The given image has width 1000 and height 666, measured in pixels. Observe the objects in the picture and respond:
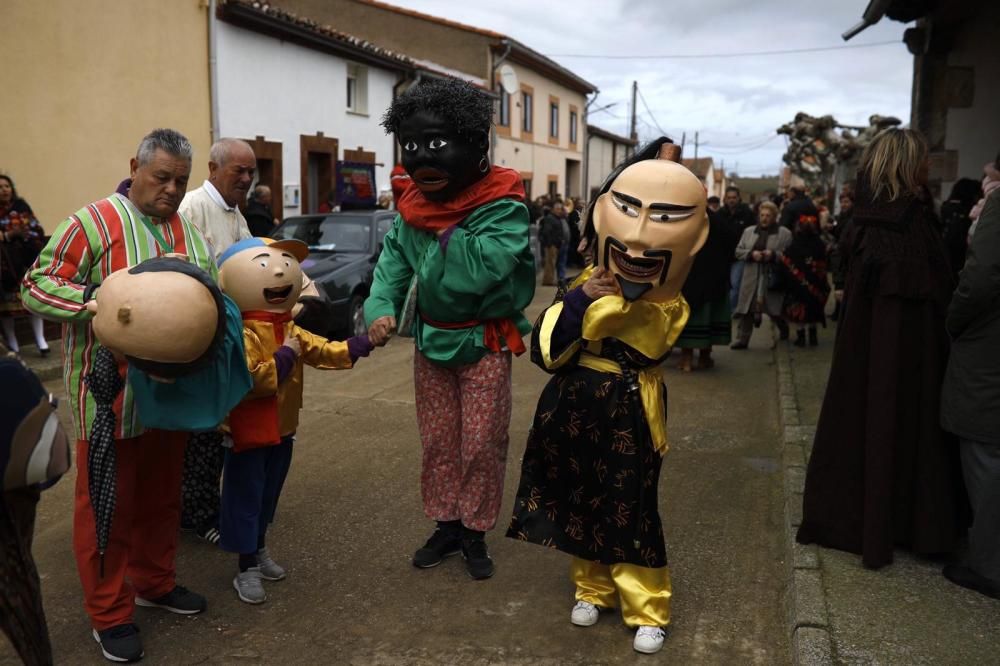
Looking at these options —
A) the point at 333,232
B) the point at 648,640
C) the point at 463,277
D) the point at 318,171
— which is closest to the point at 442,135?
the point at 463,277

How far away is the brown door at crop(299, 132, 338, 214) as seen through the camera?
51.2 feet

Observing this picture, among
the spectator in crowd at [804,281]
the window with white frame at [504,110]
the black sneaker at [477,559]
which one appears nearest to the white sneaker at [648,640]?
the black sneaker at [477,559]

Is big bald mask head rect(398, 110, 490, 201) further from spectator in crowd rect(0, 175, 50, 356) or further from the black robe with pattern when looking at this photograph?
spectator in crowd rect(0, 175, 50, 356)

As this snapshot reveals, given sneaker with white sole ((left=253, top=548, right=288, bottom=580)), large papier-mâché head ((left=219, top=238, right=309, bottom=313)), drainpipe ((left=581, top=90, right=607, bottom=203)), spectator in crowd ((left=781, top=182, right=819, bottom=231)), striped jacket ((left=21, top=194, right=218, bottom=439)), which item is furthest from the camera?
drainpipe ((left=581, top=90, right=607, bottom=203))

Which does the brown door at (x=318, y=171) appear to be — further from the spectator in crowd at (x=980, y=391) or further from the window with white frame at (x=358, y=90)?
the spectator in crowd at (x=980, y=391)

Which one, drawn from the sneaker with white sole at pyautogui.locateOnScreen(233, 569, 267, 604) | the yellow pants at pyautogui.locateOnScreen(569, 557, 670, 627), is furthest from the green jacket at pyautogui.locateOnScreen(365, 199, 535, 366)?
the sneaker with white sole at pyautogui.locateOnScreen(233, 569, 267, 604)

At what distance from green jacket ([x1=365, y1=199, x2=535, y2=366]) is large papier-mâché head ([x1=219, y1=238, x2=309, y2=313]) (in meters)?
0.38

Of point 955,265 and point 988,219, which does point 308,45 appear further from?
point 988,219

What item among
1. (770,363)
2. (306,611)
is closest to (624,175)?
(306,611)

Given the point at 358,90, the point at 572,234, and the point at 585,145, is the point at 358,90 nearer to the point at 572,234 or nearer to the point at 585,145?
the point at 572,234

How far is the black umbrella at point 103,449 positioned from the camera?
2.98m

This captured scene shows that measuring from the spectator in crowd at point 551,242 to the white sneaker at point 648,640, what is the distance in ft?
45.1

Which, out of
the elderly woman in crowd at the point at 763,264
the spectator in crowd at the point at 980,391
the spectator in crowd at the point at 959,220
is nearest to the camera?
the spectator in crowd at the point at 980,391

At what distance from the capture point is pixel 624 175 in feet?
10.2
